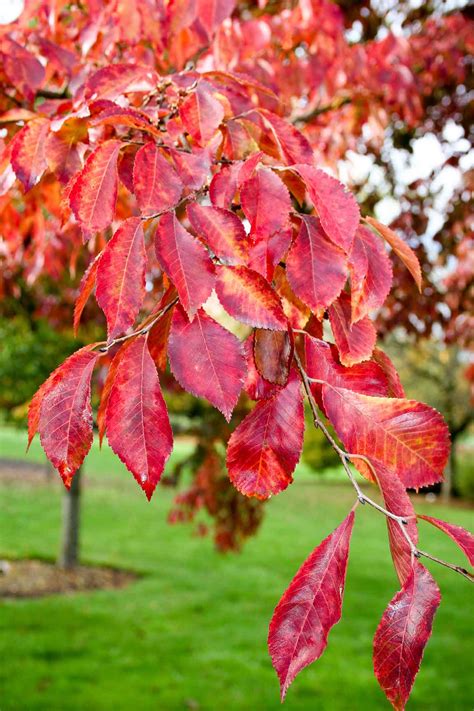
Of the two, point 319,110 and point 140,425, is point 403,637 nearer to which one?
point 140,425

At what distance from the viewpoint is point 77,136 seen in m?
1.14

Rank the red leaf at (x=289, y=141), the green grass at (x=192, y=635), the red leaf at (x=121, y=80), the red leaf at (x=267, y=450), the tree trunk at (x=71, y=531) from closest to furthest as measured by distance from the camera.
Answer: the red leaf at (x=267, y=450), the red leaf at (x=289, y=141), the red leaf at (x=121, y=80), the green grass at (x=192, y=635), the tree trunk at (x=71, y=531)

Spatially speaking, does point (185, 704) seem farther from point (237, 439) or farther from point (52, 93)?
point (237, 439)

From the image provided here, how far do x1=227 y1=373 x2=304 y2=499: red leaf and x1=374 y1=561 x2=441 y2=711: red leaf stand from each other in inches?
6.7

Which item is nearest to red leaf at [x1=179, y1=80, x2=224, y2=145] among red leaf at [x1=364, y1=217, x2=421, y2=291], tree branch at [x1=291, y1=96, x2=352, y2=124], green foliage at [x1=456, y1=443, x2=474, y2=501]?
red leaf at [x1=364, y1=217, x2=421, y2=291]

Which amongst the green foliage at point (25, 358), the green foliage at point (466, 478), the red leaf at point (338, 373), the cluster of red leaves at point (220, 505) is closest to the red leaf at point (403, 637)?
the red leaf at point (338, 373)

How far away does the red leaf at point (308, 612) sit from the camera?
67 cm

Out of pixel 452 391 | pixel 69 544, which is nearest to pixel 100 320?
pixel 69 544

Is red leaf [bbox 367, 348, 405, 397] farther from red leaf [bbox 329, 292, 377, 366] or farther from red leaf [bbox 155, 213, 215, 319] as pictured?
red leaf [bbox 155, 213, 215, 319]

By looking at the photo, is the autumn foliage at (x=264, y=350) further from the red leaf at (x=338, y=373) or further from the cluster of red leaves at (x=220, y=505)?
the cluster of red leaves at (x=220, y=505)

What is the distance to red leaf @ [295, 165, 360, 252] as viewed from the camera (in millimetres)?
793

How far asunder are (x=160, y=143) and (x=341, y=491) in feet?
71.1

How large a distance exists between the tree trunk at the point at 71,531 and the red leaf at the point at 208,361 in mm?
8199

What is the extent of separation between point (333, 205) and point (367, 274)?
10 cm
